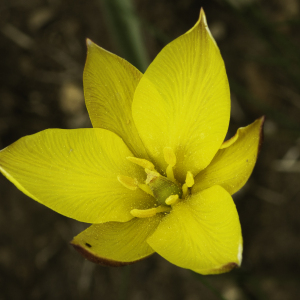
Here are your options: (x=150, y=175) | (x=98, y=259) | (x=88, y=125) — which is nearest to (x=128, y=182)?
(x=150, y=175)

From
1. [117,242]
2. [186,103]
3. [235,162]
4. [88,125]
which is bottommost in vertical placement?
[88,125]

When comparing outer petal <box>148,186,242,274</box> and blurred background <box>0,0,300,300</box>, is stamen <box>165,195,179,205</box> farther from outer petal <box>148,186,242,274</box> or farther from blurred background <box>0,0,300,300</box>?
blurred background <box>0,0,300,300</box>

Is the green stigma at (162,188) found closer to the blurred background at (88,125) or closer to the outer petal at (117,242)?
the outer petal at (117,242)

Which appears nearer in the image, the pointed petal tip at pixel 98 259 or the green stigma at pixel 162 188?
the pointed petal tip at pixel 98 259

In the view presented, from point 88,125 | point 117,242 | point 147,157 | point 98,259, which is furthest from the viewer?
point 88,125

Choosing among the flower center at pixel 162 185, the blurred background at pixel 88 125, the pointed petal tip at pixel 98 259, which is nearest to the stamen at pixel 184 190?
the flower center at pixel 162 185

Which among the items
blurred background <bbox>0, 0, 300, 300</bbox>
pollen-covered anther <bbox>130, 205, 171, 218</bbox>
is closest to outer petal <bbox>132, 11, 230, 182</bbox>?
pollen-covered anther <bbox>130, 205, 171, 218</bbox>

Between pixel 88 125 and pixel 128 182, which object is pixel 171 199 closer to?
pixel 128 182
